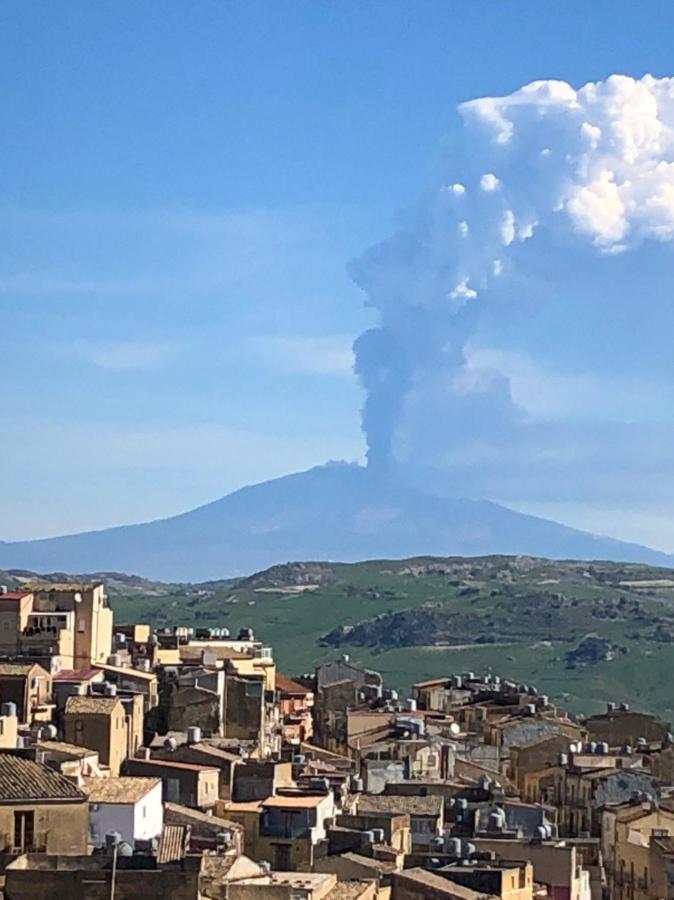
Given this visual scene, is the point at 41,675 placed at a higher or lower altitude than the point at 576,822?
higher

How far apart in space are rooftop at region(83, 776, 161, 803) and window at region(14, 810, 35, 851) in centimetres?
967

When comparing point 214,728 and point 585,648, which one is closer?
point 214,728

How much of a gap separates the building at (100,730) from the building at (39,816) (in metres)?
24.1

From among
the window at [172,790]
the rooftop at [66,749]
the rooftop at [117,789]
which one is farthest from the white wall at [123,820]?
the window at [172,790]

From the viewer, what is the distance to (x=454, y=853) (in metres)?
60.6

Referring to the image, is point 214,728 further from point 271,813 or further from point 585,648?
point 585,648

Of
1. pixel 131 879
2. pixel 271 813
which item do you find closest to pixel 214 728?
pixel 271 813

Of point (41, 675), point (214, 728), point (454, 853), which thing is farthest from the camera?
point (214, 728)

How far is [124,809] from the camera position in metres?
53.3

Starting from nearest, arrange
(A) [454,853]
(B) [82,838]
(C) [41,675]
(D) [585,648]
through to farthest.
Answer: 1. (B) [82,838]
2. (A) [454,853]
3. (C) [41,675]
4. (D) [585,648]

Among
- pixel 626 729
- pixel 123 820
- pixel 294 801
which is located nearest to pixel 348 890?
pixel 123 820

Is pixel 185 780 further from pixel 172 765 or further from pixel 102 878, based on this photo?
pixel 102 878

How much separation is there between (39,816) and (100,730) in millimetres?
26072

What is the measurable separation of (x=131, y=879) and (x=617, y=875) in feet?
120
